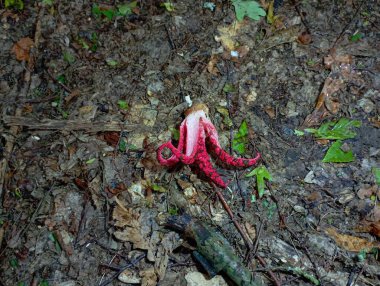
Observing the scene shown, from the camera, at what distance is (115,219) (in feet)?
9.59

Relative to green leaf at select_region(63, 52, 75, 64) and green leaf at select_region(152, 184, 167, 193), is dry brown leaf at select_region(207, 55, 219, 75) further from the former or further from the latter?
green leaf at select_region(63, 52, 75, 64)

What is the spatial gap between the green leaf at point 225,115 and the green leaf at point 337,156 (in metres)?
0.83

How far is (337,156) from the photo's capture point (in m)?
3.09

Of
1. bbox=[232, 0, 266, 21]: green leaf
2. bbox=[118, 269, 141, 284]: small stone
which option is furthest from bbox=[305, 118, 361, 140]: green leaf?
bbox=[118, 269, 141, 284]: small stone

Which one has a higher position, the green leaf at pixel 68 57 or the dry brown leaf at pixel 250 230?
the green leaf at pixel 68 57

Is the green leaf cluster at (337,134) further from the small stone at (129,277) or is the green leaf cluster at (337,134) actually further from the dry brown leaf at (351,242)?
the small stone at (129,277)

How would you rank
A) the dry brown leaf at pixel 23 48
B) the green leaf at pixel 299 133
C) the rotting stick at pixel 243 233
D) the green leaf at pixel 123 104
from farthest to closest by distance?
the dry brown leaf at pixel 23 48 → the green leaf at pixel 123 104 → the green leaf at pixel 299 133 → the rotting stick at pixel 243 233

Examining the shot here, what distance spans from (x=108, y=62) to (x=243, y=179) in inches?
66.5

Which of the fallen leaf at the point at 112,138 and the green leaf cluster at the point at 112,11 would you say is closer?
the fallen leaf at the point at 112,138

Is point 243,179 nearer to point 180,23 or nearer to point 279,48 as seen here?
point 279,48

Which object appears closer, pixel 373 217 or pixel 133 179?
pixel 373 217

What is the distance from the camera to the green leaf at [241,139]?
316cm

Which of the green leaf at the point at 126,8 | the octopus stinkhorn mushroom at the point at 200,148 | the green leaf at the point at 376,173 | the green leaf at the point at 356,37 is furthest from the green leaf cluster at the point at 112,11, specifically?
the green leaf at the point at 376,173

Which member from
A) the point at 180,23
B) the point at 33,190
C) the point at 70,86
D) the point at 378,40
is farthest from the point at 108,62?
the point at 378,40
